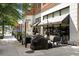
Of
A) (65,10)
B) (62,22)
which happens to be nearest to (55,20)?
(62,22)

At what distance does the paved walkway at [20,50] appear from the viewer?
10.7 metres

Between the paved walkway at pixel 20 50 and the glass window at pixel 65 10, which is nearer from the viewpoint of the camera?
the paved walkway at pixel 20 50

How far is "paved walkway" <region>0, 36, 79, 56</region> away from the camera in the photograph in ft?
35.1

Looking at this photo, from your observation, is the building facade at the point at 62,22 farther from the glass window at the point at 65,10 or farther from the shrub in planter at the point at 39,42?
the shrub in planter at the point at 39,42

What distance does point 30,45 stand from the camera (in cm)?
1160

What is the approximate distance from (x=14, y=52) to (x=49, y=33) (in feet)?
8.01

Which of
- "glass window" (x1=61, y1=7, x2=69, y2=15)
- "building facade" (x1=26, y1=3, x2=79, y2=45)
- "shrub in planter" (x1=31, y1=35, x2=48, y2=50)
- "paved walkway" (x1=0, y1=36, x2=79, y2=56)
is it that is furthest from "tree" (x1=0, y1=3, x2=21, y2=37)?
"glass window" (x1=61, y1=7, x2=69, y2=15)

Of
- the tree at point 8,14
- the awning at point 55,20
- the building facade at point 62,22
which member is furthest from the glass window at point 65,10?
the tree at point 8,14

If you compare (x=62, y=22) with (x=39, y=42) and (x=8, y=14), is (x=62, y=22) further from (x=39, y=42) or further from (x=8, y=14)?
(x=8, y=14)

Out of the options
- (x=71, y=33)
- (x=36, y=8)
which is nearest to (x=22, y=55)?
(x=36, y=8)

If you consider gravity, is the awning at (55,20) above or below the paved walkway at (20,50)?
above

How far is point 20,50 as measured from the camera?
11.2m

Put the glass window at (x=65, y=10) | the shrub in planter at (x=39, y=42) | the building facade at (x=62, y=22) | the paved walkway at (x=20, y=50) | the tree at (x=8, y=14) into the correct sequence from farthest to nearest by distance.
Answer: the glass window at (x=65, y=10) → the building facade at (x=62, y=22) → the shrub in planter at (x=39, y=42) → the tree at (x=8, y=14) → the paved walkway at (x=20, y=50)

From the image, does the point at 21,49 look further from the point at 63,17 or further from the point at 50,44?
the point at 63,17
